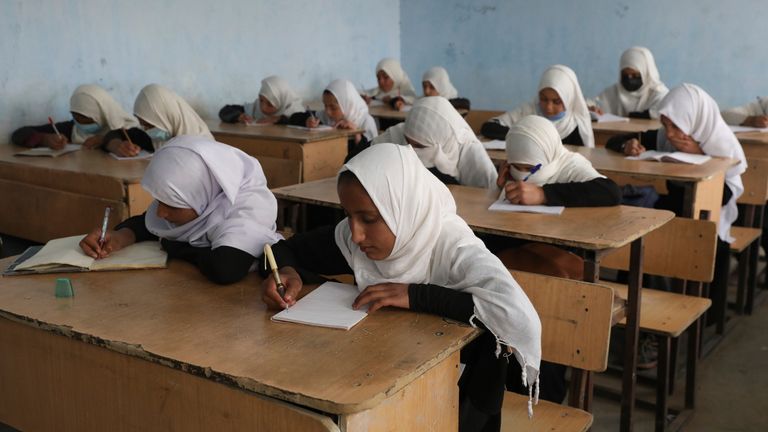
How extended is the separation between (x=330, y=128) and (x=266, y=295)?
322 cm

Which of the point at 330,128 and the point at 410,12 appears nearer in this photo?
the point at 330,128

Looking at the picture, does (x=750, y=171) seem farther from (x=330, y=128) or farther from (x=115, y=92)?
(x=115, y=92)

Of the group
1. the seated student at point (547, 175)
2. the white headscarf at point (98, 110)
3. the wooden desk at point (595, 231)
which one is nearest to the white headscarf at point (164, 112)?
the white headscarf at point (98, 110)

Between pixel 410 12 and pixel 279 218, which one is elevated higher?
pixel 410 12

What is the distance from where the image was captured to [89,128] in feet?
14.1

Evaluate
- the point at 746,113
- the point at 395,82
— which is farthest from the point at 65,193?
the point at 395,82

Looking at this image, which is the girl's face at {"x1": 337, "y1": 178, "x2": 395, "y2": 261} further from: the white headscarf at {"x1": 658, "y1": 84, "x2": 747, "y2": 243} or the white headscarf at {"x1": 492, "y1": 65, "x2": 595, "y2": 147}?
the white headscarf at {"x1": 492, "y1": 65, "x2": 595, "y2": 147}

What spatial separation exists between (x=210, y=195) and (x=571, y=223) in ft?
3.65

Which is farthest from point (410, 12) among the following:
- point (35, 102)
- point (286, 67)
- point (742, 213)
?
point (742, 213)

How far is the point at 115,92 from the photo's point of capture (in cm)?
519

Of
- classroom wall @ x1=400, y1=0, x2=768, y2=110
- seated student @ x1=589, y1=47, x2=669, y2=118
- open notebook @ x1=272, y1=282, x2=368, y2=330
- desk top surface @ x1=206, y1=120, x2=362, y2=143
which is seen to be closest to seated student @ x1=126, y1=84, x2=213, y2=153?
desk top surface @ x1=206, y1=120, x2=362, y2=143

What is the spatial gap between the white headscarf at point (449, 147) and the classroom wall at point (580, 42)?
153 inches

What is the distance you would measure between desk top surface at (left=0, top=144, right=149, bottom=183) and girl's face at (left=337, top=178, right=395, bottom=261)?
5.80ft

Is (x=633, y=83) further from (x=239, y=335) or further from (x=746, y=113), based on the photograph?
(x=239, y=335)
